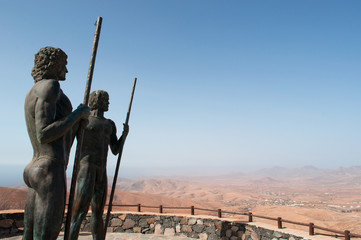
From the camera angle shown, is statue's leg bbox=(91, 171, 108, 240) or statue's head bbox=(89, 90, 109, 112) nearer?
statue's leg bbox=(91, 171, 108, 240)

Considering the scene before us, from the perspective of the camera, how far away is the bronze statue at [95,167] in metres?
4.19

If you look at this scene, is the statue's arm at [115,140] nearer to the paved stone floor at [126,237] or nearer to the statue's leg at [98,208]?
the statue's leg at [98,208]

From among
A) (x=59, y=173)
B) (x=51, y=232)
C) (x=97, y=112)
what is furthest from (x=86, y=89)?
(x=97, y=112)

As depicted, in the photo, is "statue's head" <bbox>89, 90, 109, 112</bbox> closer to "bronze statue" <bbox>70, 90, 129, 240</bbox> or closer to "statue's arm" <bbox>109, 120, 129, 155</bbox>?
"bronze statue" <bbox>70, 90, 129, 240</bbox>

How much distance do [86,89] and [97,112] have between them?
182 cm

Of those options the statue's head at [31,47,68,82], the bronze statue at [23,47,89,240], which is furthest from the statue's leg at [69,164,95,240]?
the statue's head at [31,47,68,82]

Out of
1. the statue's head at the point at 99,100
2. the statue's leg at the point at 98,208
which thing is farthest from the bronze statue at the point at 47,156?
the statue's head at the point at 99,100

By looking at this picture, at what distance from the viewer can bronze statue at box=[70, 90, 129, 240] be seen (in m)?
4.19

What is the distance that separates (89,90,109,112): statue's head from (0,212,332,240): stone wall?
4.67 meters

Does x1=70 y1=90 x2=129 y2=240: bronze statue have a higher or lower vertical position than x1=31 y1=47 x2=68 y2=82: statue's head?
lower

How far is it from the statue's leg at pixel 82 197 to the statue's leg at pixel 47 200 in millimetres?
1705

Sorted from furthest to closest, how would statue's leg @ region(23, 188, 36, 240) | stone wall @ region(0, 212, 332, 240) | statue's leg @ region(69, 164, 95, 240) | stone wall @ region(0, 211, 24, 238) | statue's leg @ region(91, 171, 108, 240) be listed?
stone wall @ region(0, 211, 24, 238) < stone wall @ region(0, 212, 332, 240) < statue's leg @ region(91, 171, 108, 240) < statue's leg @ region(69, 164, 95, 240) < statue's leg @ region(23, 188, 36, 240)

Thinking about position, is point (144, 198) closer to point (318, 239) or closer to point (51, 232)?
point (318, 239)

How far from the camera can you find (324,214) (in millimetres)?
20688
